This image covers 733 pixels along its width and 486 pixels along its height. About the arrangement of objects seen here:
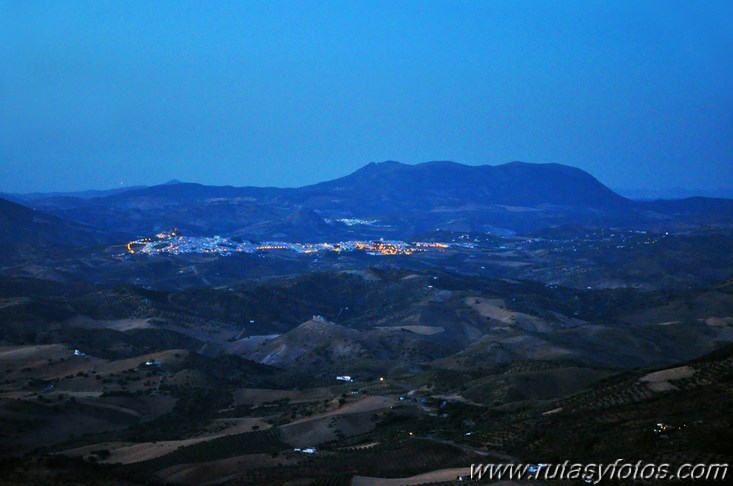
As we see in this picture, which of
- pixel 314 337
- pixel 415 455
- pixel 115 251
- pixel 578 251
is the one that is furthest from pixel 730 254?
pixel 415 455

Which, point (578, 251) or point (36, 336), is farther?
point (578, 251)

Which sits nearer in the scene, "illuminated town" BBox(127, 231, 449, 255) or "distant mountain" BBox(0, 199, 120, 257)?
"distant mountain" BBox(0, 199, 120, 257)

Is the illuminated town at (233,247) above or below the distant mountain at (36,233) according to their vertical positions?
below

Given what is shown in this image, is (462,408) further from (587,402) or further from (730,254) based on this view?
(730,254)

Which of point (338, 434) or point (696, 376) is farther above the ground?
point (696, 376)

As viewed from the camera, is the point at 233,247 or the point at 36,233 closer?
the point at 233,247

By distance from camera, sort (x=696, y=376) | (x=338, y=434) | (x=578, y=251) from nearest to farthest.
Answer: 1. (x=696, y=376)
2. (x=338, y=434)
3. (x=578, y=251)

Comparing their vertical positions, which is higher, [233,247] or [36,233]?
[36,233]

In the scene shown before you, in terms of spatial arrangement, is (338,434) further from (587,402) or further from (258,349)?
(258,349)

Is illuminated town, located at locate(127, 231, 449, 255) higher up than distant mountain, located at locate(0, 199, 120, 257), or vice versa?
distant mountain, located at locate(0, 199, 120, 257)

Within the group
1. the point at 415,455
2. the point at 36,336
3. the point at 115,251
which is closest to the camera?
the point at 415,455

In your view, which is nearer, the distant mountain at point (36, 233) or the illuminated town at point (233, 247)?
the distant mountain at point (36, 233)
